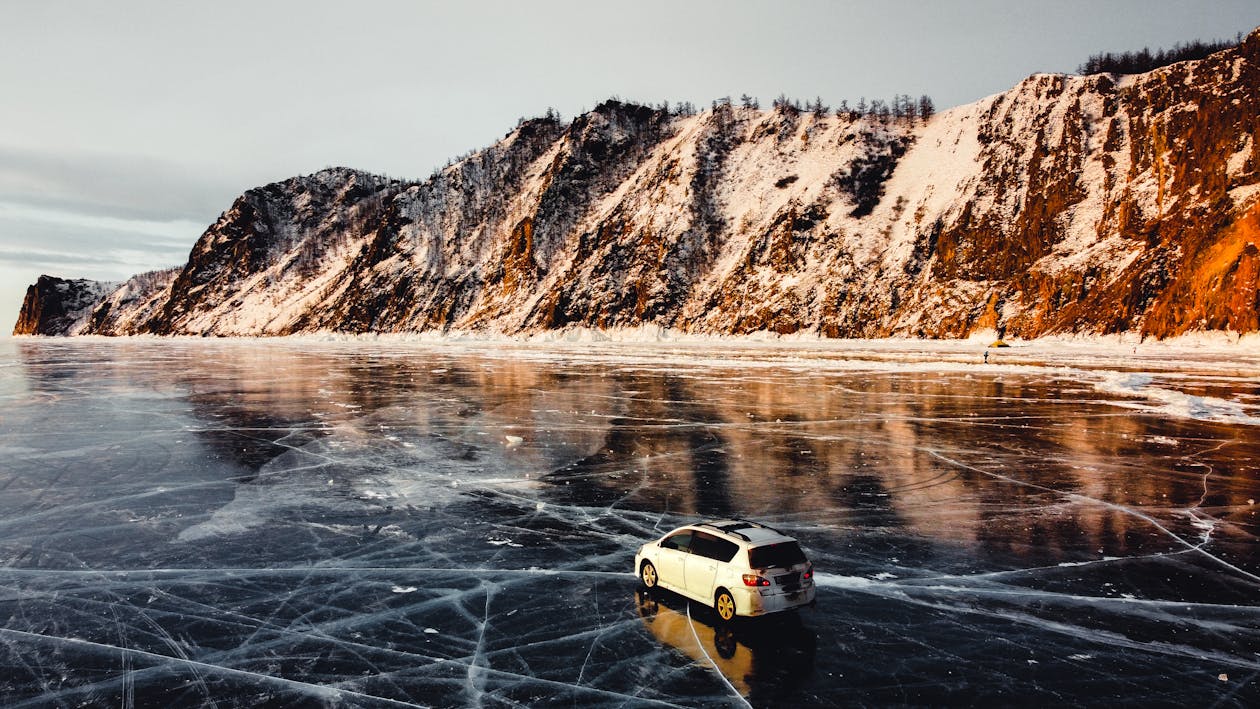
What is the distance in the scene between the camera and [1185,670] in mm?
7555

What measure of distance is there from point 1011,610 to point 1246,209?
71635mm

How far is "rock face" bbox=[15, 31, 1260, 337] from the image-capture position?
69.1m

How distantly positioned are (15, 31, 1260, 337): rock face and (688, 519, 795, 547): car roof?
6464cm

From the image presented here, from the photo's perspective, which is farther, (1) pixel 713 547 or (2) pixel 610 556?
(2) pixel 610 556

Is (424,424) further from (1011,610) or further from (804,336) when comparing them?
(804,336)

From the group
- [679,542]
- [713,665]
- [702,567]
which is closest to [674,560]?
[679,542]

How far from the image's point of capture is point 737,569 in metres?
8.67

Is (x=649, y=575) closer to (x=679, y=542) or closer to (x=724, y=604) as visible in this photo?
(x=679, y=542)

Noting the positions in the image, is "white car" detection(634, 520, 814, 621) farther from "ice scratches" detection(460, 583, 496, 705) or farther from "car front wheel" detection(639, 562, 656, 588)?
"ice scratches" detection(460, 583, 496, 705)

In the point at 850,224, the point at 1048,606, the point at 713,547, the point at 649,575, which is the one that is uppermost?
the point at 850,224

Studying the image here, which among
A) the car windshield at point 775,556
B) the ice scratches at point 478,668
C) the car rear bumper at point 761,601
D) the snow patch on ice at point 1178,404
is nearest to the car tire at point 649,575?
the car rear bumper at point 761,601

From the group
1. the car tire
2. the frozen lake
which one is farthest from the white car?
the frozen lake

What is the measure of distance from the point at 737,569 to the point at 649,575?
5.82 feet

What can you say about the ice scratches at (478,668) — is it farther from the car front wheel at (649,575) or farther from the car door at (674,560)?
the car door at (674,560)
